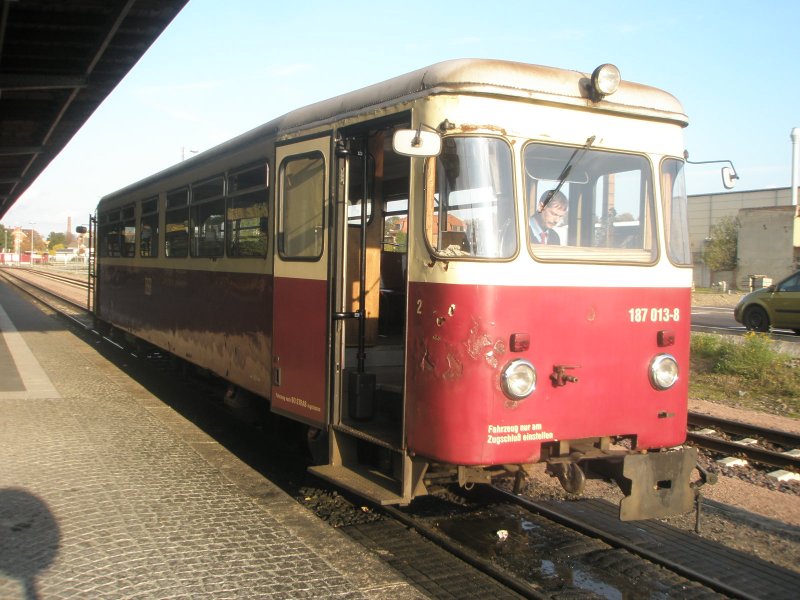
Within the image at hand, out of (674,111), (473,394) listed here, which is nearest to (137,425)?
(473,394)

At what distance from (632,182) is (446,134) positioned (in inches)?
56.4

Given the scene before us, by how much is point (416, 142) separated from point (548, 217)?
1022 millimetres

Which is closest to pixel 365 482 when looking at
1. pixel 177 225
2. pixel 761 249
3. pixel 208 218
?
pixel 208 218

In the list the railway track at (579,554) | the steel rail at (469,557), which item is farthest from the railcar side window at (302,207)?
the railway track at (579,554)

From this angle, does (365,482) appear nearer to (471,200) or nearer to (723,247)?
(471,200)

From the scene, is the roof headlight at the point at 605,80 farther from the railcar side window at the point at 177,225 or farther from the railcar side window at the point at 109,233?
the railcar side window at the point at 109,233

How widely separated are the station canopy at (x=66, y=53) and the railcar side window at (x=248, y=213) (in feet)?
10.9

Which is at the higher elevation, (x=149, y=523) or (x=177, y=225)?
(x=177, y=225)

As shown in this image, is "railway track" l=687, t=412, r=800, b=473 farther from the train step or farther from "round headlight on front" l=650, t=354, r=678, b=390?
the train step

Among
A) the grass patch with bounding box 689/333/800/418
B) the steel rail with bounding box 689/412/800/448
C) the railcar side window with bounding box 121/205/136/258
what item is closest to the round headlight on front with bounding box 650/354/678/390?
the steel rail with bounding box 689/412/800/448

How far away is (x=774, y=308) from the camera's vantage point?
18.2 metres

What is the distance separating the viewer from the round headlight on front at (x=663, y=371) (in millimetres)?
5301

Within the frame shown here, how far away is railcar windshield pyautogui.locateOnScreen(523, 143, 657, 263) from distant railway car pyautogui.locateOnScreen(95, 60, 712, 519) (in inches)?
0.4

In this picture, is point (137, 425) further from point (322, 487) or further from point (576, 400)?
point (576, 400)
